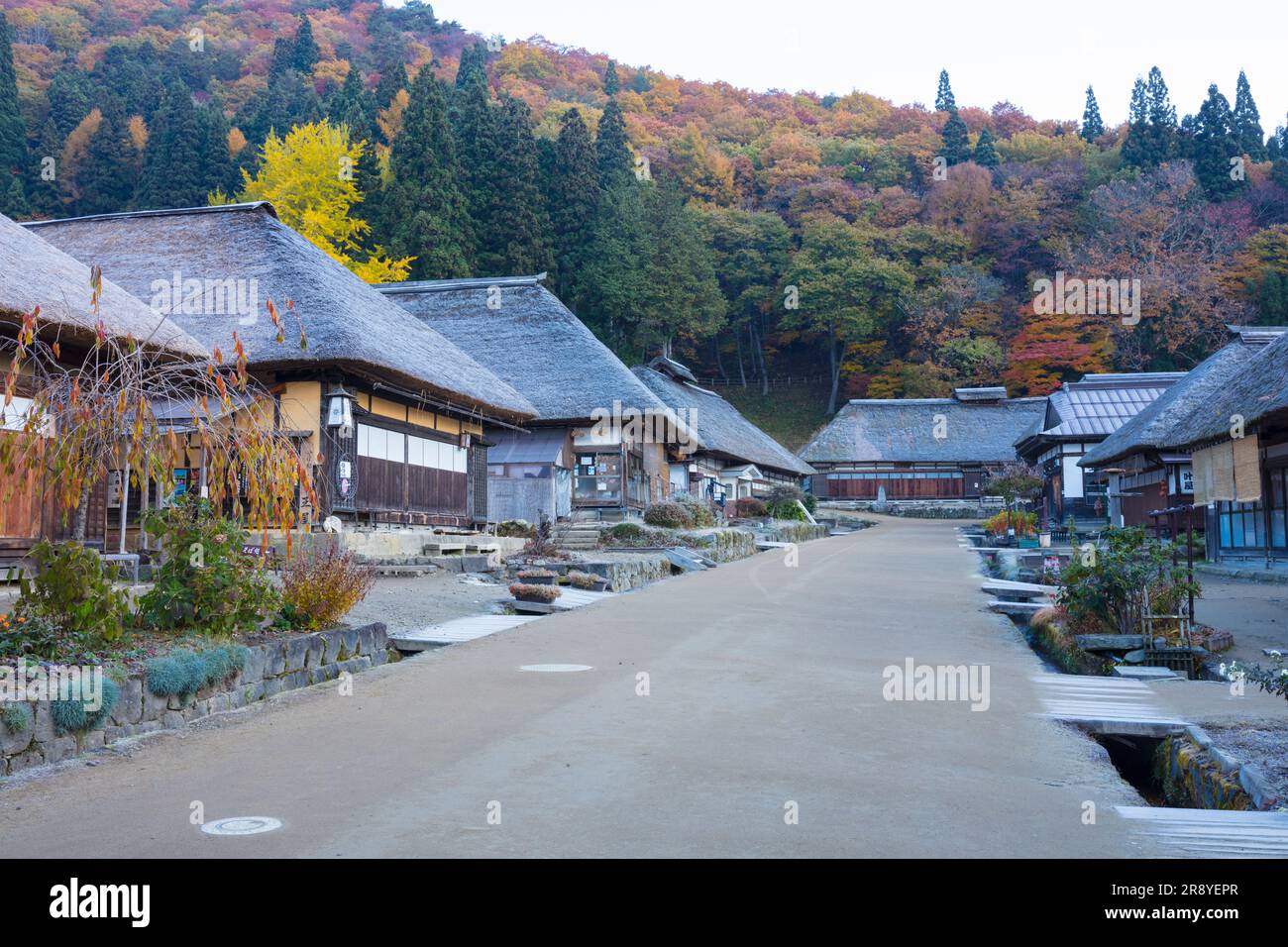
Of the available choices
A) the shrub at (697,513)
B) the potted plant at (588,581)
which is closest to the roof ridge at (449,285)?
the shrub at (697,513)

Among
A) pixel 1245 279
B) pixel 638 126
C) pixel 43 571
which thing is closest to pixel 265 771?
pixel 43 571

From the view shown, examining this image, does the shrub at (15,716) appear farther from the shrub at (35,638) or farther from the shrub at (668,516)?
the shrub at (668,516)

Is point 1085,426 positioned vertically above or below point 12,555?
above

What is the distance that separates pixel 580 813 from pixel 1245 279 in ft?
183

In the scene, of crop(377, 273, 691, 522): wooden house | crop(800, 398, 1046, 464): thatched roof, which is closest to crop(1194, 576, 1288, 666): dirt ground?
crop(377, 273, 691, 522): wooden house

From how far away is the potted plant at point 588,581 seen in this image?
645 inches

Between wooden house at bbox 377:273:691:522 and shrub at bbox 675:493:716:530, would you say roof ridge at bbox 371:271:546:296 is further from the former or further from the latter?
shrub at bbox 675:493:716:530

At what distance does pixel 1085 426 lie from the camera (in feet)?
125

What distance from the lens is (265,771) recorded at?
535 cm

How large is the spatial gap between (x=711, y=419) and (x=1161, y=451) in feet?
67.7

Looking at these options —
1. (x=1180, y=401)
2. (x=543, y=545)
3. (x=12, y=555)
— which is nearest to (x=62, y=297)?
(x=12, y=555)

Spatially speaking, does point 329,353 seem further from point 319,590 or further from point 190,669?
point 190,669

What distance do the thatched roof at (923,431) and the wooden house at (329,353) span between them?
34497 millimetres
